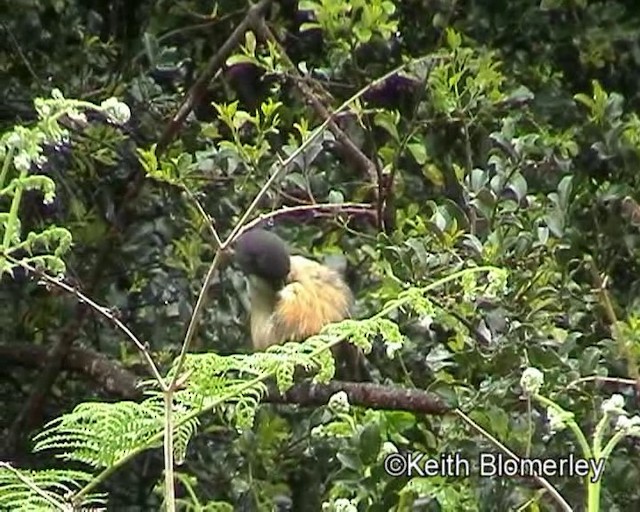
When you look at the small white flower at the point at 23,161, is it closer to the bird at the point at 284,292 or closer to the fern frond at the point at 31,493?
the fern frond at the point at 31,493

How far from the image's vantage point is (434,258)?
89.4 inches

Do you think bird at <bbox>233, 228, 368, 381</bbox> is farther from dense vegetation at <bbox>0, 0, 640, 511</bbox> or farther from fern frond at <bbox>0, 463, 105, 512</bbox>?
fern frond at <bbox>0, 463, 105, 512</bbox>

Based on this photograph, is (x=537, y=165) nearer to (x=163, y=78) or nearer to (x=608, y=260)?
(x=608, y=260)

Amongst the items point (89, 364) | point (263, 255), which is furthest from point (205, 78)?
point (89, 364)

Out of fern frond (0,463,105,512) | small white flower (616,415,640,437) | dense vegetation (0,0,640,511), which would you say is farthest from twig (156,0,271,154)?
small white flower (616,415,640,437)

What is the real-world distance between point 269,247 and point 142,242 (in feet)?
0.83

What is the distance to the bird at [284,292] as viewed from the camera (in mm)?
2938

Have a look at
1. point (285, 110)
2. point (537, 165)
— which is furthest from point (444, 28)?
point (537, 165)

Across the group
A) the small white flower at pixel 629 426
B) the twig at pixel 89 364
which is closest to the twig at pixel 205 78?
the twig at pixel 89 364

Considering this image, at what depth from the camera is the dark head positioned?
2.88 metres

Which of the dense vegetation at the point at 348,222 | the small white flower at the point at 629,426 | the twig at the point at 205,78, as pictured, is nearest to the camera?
the small white flower at the point at 629,426

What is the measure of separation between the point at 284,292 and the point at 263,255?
30 cm

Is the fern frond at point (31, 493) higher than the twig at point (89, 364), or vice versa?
the fern frond at point (31, 493)

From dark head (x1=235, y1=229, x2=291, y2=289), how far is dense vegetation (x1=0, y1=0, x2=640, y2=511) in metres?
0.04
